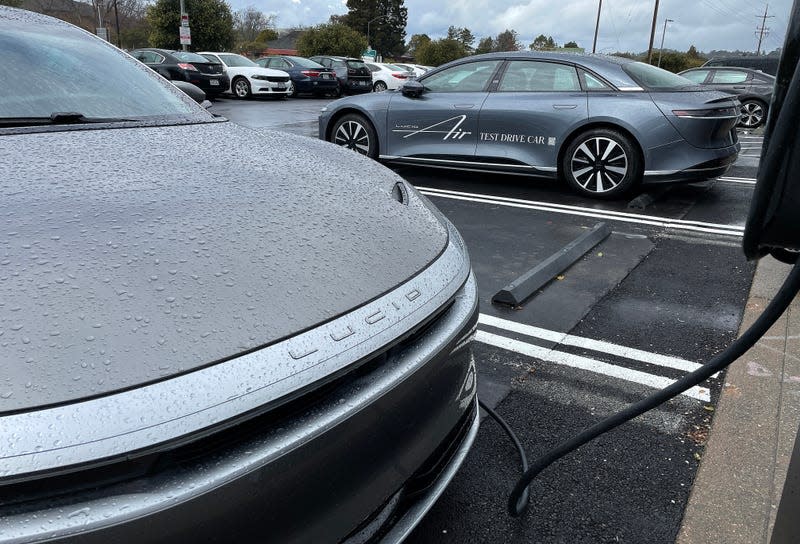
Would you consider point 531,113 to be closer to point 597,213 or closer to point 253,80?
point 597,213

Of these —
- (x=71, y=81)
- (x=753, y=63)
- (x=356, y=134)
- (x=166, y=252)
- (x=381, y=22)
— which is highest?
(x=381, y=22)

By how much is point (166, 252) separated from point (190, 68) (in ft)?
63.8

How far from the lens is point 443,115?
272 inches

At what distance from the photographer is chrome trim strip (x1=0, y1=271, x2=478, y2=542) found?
0.93 meters

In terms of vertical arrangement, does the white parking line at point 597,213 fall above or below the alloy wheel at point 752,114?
below

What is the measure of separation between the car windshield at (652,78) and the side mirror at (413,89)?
88.0 inches

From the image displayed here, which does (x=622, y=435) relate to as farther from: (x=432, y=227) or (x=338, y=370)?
(x=338, y=370)

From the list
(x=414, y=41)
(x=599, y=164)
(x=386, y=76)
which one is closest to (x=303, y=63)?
(x=386, y=76)

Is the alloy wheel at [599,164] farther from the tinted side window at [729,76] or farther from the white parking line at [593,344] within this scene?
the tinted side window at [729,76]

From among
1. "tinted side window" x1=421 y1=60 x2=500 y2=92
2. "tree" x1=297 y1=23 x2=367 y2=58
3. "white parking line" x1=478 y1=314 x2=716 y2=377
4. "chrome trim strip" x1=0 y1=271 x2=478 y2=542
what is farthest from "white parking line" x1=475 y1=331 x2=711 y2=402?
"tree" x1=297 y1=23 x2=367 y2=58

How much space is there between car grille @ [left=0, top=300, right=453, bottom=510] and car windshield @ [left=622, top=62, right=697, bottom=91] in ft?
19.5

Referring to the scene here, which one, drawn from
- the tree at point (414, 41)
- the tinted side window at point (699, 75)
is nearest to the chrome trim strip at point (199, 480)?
the tinted side window at point (699, 75)

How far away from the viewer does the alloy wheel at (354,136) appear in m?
7.54

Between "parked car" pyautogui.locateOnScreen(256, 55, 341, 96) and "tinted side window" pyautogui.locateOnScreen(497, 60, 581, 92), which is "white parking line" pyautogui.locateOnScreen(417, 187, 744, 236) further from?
"parked car" pyautogui.locateOnScreen(256, 55, 341, 96)
